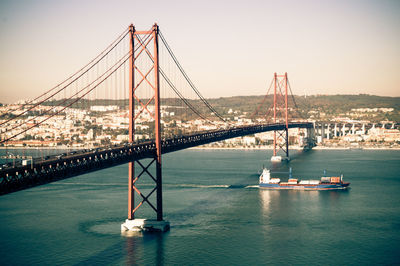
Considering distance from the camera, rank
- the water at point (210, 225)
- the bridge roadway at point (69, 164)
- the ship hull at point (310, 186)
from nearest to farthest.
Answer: the bridge roadway at point (69, 164), the water at point (210, 225), the ship hull at point (310, 186)

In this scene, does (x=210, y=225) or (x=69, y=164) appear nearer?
(x=69, y=164)

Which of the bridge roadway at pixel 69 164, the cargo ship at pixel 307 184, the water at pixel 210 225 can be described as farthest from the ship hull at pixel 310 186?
the bridge roadway at pixel 69 164

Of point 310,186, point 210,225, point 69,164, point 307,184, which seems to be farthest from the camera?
point 307,184

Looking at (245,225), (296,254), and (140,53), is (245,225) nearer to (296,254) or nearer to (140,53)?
(296,254)

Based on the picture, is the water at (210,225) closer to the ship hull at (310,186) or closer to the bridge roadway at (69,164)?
the ship hull at (310,186)

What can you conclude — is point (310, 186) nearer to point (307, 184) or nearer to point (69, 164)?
point (307, 184)

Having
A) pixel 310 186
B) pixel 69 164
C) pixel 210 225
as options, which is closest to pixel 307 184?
pixel 310 186

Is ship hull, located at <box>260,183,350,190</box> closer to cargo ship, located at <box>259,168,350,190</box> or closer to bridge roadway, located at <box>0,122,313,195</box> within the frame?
cargo ship, located at <box>259,168,350,190</box>

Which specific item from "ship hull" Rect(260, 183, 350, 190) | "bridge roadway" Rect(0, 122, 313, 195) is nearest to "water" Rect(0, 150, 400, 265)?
"ship hull" Rect(260, 183, 350, 190)

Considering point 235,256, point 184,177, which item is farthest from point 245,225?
point 184,177
